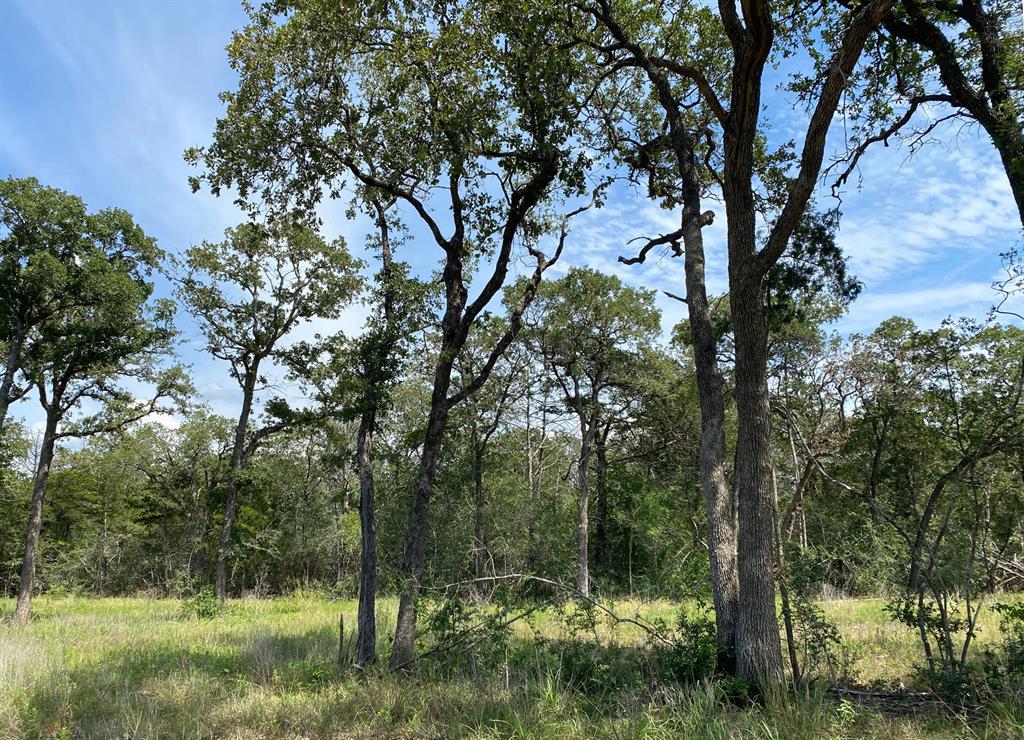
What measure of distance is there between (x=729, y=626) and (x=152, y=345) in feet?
56.6

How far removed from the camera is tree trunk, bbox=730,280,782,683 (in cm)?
605

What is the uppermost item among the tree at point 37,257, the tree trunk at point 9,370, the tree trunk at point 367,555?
the tree at point 37,257

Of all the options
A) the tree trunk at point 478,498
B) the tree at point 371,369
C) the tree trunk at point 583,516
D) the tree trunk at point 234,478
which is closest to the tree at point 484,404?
the tree trunk at point 478,498

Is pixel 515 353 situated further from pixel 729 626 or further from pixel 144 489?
pixel 144 489

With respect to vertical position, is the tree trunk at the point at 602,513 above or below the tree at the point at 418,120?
below

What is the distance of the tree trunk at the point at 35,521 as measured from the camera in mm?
15523

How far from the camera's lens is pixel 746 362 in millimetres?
6734

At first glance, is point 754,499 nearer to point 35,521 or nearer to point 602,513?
point 35,521

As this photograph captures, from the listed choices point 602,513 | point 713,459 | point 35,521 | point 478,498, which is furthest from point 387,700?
point 602,513

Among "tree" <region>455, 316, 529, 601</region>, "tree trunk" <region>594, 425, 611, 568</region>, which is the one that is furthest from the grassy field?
"tree trunk" <region>594, 425, 611, 568</region>

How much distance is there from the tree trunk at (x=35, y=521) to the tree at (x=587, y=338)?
577 inches

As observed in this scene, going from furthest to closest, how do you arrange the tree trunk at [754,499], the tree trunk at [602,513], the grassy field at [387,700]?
the tree trunk at [602,513]
the tree trunk at [754,499]
the grassy field at [387,700]

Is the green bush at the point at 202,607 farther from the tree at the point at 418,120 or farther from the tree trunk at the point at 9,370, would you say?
the tree at the point at 418,120

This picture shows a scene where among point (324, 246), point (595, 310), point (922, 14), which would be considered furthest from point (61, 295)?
point (922, 14)
